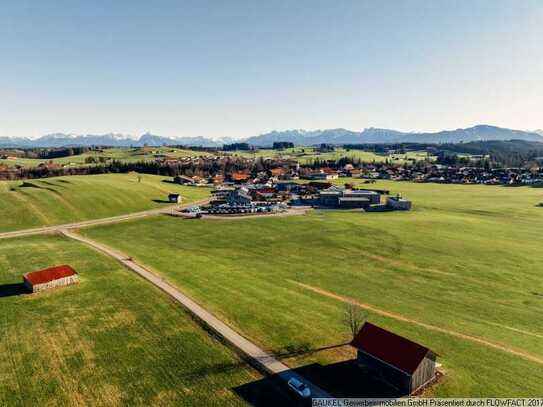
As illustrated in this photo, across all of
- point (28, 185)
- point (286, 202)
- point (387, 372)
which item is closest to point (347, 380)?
point (387, 372)

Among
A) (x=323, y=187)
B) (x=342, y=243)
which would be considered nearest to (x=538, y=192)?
(x=323, y=187)

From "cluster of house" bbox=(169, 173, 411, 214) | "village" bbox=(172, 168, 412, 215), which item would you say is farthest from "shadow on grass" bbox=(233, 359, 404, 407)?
"cluster of house" bbox=(169, 173, 411, 214)

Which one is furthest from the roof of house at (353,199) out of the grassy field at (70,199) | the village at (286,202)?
the grassy field at (70,199)

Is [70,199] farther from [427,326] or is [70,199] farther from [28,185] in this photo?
[427,326]

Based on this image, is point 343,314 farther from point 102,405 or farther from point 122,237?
point 122,237

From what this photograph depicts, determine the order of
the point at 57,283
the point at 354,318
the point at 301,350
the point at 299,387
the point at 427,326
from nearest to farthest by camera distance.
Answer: the point at 299,387 < the point at 301,350 < the point at 354,318 < the point at 427,326 < the point at 57,283

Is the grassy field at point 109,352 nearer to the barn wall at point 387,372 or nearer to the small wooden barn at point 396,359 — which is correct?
the barn wall at point 387,372

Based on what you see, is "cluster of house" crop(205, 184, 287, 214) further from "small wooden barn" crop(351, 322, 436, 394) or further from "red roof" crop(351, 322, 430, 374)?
"small wooden barn" crop(351, 322, 436, 394)
